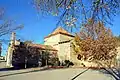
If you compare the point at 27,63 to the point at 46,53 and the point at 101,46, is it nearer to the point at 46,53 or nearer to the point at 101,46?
the point at 46,53

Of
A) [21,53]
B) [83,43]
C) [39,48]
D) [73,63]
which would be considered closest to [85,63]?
[73,63]

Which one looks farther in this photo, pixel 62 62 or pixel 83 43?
pixel 62 62

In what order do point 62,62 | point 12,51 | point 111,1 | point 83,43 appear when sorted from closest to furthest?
point 111,1 → point 12,51 → point 83,43 → point 62,62

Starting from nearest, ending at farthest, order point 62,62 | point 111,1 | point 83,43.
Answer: point 111,1 → point 83,43 → point 62,62

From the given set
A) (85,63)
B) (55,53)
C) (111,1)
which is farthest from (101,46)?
(111,1)

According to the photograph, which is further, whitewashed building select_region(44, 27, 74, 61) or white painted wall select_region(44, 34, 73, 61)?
white painted wall select_region(44, 34, 73, 61)

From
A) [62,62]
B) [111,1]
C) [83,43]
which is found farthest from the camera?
[62,62]

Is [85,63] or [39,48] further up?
[39,48]

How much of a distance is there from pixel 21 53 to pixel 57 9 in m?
43.3

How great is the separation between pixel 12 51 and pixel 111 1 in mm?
42945

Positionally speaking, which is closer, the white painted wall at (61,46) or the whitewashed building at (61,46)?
the whitewashed building at (61,46)

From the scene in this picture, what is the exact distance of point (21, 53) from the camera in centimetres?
4925

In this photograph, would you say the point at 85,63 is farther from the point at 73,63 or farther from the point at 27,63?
the point at 27,63

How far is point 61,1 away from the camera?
6836mm
